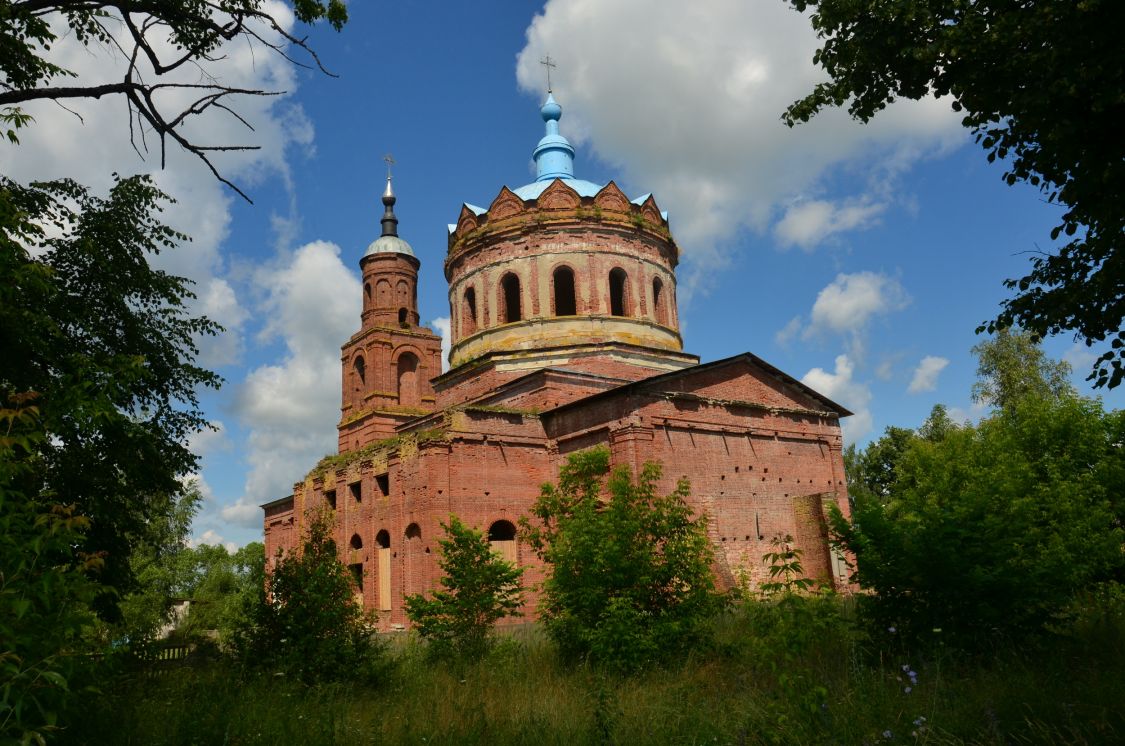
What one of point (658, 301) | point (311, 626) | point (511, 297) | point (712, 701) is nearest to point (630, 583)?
point (712, 701)

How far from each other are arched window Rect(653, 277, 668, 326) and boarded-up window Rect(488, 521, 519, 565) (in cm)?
935

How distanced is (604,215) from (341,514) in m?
13.0

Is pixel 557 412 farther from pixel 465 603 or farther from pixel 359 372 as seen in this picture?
pixel 359 372

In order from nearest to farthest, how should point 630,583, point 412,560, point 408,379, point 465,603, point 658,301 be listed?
point 630,583 → point 465,603 → point 412,560 → point 658,301 → point 408,379

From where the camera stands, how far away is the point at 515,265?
1062 inches

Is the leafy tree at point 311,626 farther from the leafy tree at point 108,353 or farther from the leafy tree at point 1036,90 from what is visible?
the leafy tree at point 1036,90

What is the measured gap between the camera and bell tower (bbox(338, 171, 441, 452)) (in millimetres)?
31562

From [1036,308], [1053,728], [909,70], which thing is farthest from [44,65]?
[1036,308]

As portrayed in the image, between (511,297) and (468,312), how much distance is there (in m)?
1.63

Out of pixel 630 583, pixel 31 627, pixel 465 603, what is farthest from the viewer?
pixel 465 603

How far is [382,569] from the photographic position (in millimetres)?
23344

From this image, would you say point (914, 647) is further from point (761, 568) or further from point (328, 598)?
point (761, 568)

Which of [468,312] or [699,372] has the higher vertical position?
[468,312]

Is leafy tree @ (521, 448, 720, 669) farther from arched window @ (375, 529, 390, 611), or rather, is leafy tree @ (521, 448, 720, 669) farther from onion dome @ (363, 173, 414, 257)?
onion dome @ (363, 173, 414, 257)
